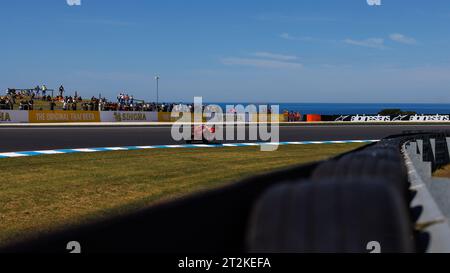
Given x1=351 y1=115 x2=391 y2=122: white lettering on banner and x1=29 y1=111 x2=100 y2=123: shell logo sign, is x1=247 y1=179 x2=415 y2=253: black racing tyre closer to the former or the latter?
x1=29 y1=111 x2=100 y2=123: shell logo sign

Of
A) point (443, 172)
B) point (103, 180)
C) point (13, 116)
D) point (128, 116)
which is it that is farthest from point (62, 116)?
point (443, 172)

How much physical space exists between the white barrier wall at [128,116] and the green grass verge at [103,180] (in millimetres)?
25334

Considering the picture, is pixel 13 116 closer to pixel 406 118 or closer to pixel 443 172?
pixel 443 172

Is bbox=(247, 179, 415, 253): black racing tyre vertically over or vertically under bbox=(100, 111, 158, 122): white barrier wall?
over

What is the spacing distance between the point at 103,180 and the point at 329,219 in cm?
875

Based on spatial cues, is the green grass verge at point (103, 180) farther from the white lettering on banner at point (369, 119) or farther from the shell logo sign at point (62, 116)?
the white lettering on banner at point (369, 119)

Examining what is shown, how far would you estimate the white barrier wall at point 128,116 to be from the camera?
41312mm

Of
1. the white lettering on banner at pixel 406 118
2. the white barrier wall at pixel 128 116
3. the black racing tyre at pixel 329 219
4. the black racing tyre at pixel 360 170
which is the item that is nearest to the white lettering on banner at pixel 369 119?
the white lettering on banner at pixel 406 118

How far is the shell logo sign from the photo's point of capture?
37.7 meters

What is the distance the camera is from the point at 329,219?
2.37 meters

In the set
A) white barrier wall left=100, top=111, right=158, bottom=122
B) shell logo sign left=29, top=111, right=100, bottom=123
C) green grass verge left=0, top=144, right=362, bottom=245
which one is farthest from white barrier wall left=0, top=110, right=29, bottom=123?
green grass verge left=0, top=144, right=362, bottom=245

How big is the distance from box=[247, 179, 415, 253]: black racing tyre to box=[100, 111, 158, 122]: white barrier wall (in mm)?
39871
